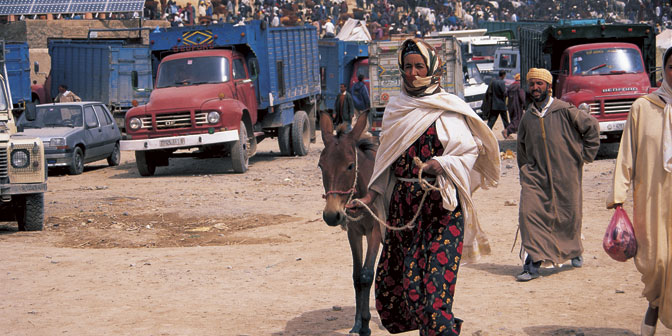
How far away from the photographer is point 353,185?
17.5ft

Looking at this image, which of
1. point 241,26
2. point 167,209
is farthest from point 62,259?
point 241,26

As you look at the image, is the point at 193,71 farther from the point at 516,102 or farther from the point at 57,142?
the point at 516,102

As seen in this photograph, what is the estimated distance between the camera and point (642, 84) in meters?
17.6

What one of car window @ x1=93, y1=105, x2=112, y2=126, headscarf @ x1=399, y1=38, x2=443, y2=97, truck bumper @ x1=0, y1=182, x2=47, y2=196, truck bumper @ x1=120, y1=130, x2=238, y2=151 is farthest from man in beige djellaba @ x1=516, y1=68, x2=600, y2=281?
car window @ x1=93, y1=105, x2=112, y2=126

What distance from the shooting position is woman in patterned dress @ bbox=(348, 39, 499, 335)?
15.5ft

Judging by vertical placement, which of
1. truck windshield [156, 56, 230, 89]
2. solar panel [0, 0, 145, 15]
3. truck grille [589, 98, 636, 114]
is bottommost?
truck grille [589, 98, 636, 114]

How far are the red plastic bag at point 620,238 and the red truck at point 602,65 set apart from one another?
11.7m

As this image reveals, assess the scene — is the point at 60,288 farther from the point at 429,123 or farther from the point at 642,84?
the point at 642,84

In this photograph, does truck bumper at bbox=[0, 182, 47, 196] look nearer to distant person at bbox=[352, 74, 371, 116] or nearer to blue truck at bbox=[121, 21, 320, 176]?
blue truck at bbox=[121, 21, 320, 176]

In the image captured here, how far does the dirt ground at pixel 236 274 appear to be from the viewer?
6465mm

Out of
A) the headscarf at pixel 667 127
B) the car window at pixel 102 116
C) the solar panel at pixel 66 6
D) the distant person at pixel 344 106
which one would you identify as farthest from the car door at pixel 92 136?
the solar panel at pixel 66 6

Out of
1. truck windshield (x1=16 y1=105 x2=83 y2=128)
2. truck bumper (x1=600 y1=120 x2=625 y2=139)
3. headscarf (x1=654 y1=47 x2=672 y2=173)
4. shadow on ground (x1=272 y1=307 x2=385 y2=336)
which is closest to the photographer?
headscarf (x1=654 y1=47 x2=672 y2=173)

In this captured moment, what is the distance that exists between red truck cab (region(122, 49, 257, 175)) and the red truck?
639cm

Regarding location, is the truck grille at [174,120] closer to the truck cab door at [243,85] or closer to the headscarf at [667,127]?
the truck cab door at [243,85]
